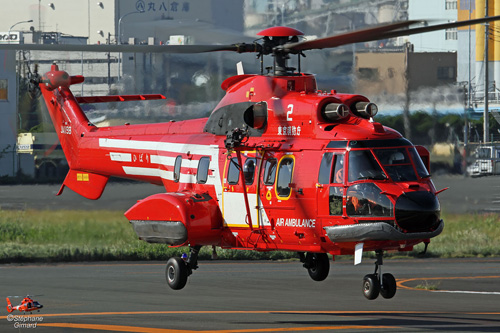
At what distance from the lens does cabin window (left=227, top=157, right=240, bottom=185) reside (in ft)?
69.6

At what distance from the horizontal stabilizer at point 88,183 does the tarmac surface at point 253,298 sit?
3.10 metres

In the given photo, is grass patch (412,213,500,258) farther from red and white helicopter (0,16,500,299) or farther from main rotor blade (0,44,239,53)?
main rotor blade (0,44,239,53)

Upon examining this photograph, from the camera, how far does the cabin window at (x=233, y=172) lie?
21219 mm

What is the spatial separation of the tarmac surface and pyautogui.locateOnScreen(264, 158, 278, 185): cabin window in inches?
142

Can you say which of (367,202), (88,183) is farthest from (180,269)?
(367,202)

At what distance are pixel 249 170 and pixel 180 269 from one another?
308 centimetres

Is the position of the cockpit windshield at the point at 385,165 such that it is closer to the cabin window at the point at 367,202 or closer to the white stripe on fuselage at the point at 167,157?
the cabin window at the point at 367,202

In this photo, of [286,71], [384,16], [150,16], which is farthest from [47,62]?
[286,71]

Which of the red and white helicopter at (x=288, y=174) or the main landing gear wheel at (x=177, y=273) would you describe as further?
the main landing gear wheel at (x=177, y=273)

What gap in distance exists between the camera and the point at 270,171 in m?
20.5

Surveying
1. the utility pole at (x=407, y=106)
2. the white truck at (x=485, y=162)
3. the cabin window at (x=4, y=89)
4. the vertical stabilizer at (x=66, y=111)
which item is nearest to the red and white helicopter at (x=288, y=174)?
the vertical stabilizer at (x=66, y=111)

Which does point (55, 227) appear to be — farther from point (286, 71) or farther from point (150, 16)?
point (286, 71)

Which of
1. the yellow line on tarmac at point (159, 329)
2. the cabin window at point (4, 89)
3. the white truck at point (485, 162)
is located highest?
the cabin window at point (4, 89)

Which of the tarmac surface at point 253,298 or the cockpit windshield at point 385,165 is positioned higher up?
the cockpit windshield at point 385,165
